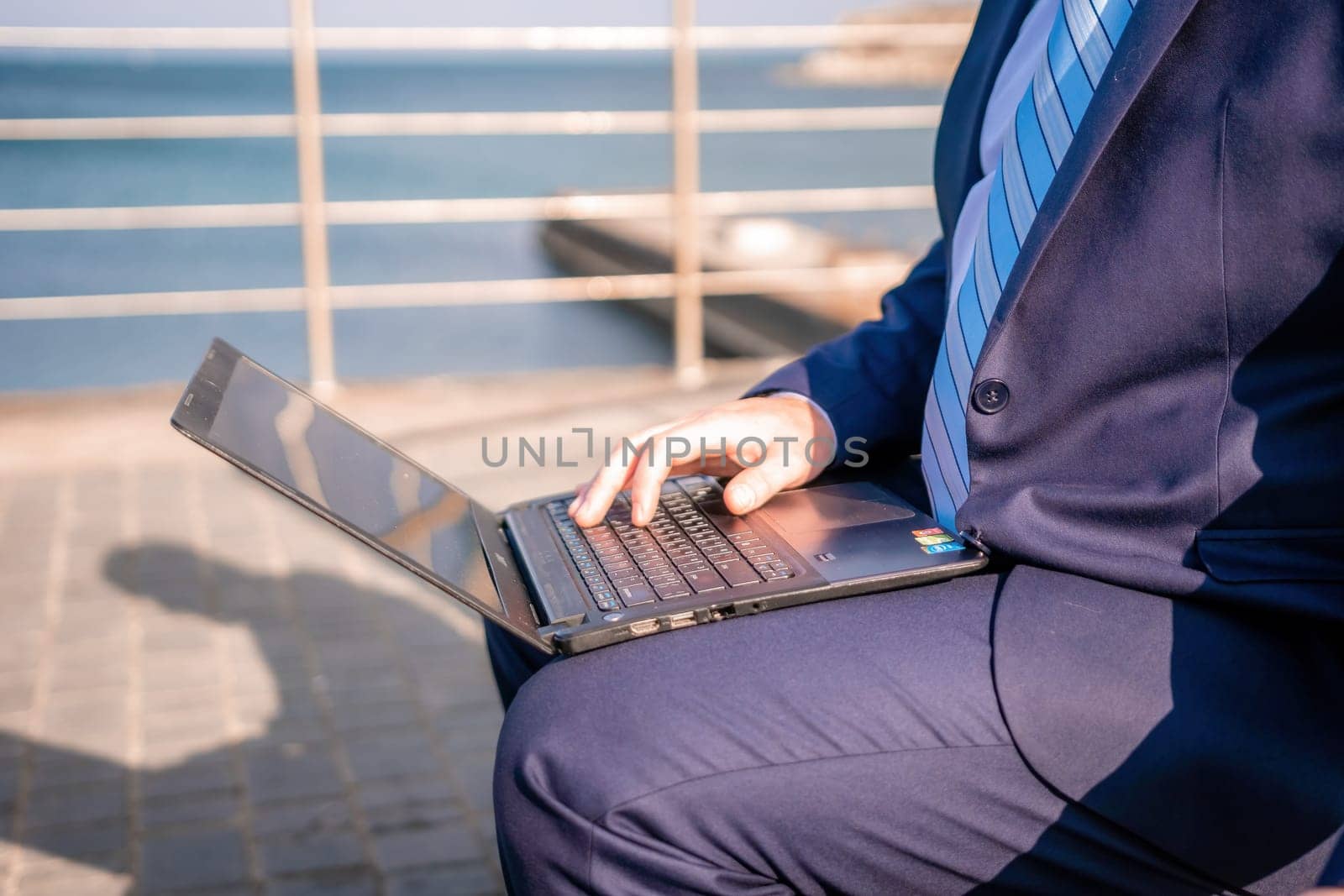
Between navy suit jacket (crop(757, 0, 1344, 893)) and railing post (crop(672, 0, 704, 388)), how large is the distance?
10.6ft

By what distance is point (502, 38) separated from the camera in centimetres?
405

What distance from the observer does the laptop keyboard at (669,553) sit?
1.03 m

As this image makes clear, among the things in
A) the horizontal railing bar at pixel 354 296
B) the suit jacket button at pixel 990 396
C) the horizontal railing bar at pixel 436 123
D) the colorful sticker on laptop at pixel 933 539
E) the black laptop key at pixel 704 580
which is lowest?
the horizontal railing bar at pixel 354 296

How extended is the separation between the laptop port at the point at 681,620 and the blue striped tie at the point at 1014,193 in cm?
25

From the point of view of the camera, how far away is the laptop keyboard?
1.03m

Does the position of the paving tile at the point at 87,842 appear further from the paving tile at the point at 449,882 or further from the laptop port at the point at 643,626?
the laptop port at the point at 643,626

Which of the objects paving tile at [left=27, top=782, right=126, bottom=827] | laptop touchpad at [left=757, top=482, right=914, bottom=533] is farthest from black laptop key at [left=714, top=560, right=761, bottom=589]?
paving tile at [left=27, top=782, right=126, bottom=827]

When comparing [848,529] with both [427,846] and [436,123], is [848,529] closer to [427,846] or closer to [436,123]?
[427,846]

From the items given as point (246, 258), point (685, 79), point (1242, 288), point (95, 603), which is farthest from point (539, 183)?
point (1242, 288)

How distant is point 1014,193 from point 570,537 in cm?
48

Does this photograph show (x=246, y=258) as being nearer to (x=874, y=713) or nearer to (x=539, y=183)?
(x=539, y=183)

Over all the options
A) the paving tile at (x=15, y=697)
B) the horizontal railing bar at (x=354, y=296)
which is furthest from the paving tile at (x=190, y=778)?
the horizontal railing bar at (x=354, y=296)

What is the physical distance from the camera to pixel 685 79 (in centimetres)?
425

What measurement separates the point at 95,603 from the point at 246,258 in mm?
17442
